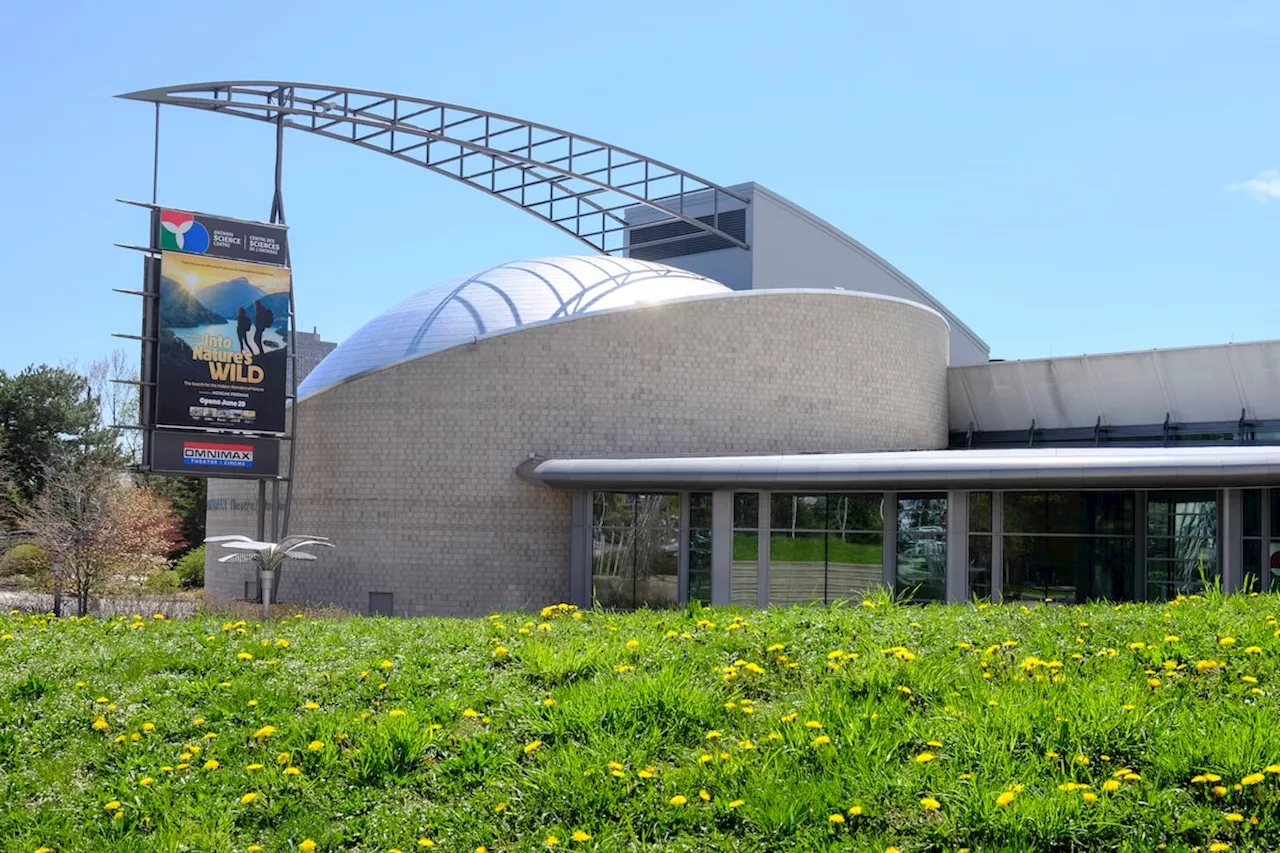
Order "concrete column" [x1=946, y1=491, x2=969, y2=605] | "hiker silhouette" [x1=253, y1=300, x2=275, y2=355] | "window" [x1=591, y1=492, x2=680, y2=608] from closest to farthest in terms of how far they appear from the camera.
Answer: "concrete column" [x1=946, y1=491, x2=969, y2=605], "window" [x1=591, y1=492, x2=680, y2=608], "hiker silhouette" [x1=253, y1=300, x2=275, y2=355]

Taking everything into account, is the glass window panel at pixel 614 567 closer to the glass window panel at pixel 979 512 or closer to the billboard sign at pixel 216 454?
the glass window panel at pixel 979 512

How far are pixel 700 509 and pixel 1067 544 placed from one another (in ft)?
24.5

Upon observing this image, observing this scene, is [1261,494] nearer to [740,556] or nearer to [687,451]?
[740,556]

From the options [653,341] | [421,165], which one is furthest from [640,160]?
[653,341]

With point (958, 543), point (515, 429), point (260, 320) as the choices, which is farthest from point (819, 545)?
point (260, 320)

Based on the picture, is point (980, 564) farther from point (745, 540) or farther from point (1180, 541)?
point (745, 540)

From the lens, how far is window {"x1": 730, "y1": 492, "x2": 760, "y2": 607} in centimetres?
2586

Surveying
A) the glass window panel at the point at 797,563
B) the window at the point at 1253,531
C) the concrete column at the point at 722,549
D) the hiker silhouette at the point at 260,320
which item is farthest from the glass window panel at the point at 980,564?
the hiker silhouette at the point at 260,320

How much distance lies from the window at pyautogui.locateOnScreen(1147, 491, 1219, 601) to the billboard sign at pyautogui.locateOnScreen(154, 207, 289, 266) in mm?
20388

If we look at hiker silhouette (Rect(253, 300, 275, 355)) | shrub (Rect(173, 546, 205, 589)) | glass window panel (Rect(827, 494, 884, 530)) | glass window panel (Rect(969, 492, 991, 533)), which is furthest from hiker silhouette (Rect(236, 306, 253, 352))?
shrub (Rect(173, 546, 205, 589))

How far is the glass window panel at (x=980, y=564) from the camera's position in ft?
81.1

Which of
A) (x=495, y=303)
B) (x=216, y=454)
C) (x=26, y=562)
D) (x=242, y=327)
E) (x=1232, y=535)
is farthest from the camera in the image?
(x=26, y=562)

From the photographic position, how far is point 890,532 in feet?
83.7

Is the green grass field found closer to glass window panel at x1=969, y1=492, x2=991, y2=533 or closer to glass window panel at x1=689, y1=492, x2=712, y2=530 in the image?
glass window panel at x1=969, y1=492, x2=991, y2=533
